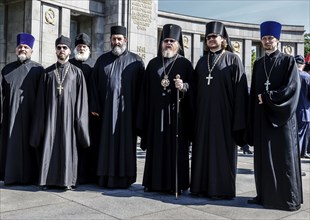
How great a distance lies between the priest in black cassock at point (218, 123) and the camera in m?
5.32

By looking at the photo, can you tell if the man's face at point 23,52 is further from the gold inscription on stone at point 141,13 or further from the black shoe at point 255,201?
the gold inscription on stone at point 141,13

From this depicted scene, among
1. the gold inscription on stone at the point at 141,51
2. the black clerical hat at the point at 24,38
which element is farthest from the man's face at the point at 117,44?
the gold inscription on stone at the point at 141,51

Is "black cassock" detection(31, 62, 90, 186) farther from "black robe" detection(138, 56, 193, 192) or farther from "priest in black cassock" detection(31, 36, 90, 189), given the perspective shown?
"black robe" detection(138, 56, 193, 192)

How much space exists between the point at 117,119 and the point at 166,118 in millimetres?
824

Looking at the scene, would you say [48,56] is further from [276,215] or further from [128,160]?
[276,215]

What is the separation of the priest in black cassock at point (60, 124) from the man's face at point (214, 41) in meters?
2.05

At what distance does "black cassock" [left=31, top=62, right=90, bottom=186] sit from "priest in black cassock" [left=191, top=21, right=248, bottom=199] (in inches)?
70.7

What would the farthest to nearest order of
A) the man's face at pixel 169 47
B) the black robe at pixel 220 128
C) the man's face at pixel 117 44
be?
1. the man's face at pixel 117 44
2. the man's face at pixel 169 47
3. the black robe at pixel 220 128

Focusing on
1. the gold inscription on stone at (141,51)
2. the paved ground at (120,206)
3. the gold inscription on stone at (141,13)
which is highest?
the gold inscription on stone at (141,13)

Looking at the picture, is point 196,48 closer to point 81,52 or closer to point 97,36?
point 97,36

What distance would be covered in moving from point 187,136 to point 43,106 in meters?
2.28

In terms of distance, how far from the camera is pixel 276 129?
4.94 meters

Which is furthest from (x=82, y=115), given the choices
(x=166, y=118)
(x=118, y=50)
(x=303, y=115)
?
(x=303, y=115)

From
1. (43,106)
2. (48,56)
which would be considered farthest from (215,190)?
(48,56)
